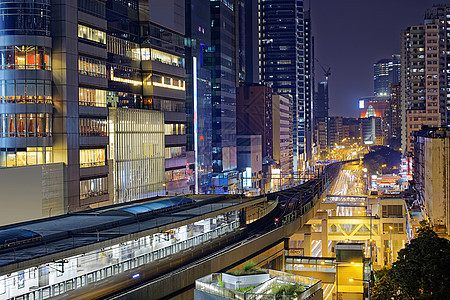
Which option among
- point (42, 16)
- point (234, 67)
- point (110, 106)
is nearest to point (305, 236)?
point (110, 106)

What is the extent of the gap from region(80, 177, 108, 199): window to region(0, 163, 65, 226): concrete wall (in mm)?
3685

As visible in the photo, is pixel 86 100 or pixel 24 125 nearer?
pixel 24 125

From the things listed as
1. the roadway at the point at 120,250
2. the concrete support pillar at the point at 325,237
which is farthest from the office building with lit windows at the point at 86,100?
the concrete support pillar at the point at 325,237

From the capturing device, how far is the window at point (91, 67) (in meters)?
64.9

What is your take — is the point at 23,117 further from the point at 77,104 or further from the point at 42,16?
the point at 42,16

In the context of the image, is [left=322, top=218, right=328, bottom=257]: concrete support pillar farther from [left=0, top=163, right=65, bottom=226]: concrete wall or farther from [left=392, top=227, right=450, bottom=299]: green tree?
[left=392, top=227, right=450, bottom=299]: green tree

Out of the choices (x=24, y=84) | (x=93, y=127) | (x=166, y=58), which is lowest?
(x=93, y=127)

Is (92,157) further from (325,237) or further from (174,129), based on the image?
(325,237)

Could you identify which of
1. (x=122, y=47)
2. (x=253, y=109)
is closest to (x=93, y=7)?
(x=122, y=47)

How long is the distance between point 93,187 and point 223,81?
241 ft

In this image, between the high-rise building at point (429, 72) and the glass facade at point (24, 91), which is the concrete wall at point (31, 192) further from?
the high-rise building at point (429, 72)

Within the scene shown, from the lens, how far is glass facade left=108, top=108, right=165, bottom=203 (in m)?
72.9

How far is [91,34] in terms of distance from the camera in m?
66.8

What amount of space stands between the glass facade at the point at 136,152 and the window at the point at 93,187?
327 centimetres
